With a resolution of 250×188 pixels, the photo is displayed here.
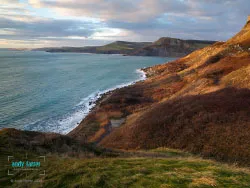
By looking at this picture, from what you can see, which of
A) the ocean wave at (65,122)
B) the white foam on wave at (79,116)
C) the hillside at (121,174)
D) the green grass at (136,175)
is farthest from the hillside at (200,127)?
the green grass at (136,175)

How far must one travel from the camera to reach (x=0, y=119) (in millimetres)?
41469

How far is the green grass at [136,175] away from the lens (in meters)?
9.44

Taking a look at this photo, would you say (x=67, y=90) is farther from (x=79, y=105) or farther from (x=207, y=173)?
(x=207, y=173)

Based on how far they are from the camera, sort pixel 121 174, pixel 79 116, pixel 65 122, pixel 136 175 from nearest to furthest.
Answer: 1. pixel 136 175
2. pixel 121 174
3. pixel 65 122
4. pixel 79 116

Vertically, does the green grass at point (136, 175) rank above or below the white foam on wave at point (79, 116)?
above

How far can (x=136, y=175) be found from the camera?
404 inches

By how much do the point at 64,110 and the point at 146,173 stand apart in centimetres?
4273

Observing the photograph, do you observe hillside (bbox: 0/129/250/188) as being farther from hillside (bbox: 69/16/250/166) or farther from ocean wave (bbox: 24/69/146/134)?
ocean wave (bbox: 24/69/146/134)

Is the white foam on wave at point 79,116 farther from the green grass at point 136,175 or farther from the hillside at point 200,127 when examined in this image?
the green grass at point 136,175

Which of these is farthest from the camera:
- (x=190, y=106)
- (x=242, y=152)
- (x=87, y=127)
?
(x=87, y=127)

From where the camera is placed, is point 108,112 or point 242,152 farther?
point 108,112

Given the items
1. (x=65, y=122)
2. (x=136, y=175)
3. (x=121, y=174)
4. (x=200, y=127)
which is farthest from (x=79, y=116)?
(x=136, y=175)

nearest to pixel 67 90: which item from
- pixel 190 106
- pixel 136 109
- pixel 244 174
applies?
pixel 136 109

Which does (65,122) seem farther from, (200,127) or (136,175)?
(136,175)
